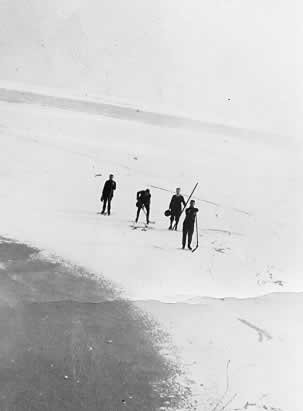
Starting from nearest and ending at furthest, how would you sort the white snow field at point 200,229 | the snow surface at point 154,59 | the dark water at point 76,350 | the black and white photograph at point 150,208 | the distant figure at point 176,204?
the dark water at point 76,350 → the black and white photograph at point 150,208 → the white snow field at point 200,229 → the distant figure at point 176,204 → the snow surface at point 154,59

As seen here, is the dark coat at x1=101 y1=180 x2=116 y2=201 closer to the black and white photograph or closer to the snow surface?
the black and white photograph

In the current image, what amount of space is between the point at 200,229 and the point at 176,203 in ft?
5.45

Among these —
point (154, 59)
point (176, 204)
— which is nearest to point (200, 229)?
point (176, 204)

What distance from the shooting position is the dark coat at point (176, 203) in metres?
14.3

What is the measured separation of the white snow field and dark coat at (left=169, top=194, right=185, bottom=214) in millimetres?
748

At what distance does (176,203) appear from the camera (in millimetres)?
14391

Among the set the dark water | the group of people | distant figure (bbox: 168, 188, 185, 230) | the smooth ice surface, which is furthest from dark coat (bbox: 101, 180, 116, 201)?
the dark water

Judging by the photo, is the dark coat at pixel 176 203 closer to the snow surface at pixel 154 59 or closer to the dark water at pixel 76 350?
the dark water at pixel 76 350

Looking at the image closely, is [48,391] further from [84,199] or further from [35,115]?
[35,115]

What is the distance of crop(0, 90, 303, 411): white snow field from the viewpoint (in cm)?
769

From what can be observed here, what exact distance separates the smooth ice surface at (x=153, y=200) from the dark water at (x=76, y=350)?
117 cm

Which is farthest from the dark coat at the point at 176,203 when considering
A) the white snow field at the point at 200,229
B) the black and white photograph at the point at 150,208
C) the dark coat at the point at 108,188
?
the dark coat at the point at 108,188

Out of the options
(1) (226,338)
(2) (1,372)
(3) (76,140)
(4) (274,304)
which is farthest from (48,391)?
(3) (76,140)

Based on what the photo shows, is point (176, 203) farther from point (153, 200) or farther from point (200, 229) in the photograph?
point (153, 200)
